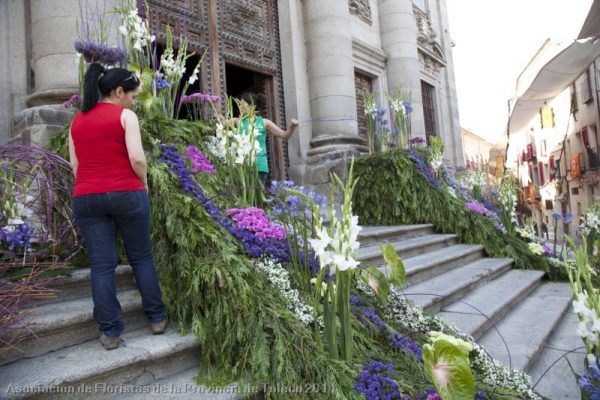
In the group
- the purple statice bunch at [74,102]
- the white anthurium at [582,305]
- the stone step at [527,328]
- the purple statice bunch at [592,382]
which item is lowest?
the stone step at [527,328]

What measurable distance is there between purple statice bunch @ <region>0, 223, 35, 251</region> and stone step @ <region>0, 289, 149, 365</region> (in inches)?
17.3

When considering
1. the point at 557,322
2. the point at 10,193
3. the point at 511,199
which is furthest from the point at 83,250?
the point at 511,199

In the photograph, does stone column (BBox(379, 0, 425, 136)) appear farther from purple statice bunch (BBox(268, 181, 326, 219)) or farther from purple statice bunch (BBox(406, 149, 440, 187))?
purple statice bunch (BBox(268, 181, 326, 219))

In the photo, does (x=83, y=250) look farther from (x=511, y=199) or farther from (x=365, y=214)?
(x=511, y=199)

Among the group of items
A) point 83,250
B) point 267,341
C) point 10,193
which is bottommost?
point 267,341

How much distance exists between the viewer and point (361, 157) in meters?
7.29

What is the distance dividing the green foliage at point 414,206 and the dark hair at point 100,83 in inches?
195

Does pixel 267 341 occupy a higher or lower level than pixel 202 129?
lower

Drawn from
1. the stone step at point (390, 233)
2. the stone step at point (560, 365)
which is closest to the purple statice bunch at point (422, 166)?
the stone step at point (390, 233)

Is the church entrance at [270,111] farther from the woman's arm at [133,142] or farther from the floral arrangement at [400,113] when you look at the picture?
the woman's arm at [133,142]

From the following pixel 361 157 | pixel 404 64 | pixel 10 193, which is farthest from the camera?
pixel 404 64

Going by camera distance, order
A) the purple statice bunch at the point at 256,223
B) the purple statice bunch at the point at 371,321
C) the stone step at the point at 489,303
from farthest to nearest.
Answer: the stone step at the point at 489,303
the purple statice bunch at the point at 256,223
the purple statice bunch at the point at 371,321

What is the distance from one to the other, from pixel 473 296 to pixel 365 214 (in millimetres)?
2925

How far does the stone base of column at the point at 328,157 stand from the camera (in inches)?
304
